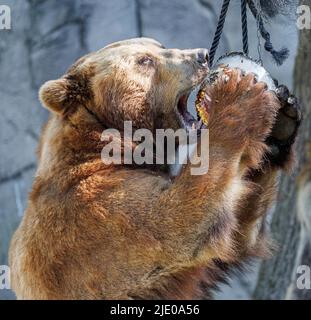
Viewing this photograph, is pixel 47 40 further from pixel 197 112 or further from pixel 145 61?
pixel 197 112

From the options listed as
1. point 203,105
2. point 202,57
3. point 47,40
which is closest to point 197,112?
point 203,105

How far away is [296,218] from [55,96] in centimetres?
297

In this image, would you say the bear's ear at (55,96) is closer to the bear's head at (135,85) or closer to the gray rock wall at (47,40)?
the bear's head at (135,85)

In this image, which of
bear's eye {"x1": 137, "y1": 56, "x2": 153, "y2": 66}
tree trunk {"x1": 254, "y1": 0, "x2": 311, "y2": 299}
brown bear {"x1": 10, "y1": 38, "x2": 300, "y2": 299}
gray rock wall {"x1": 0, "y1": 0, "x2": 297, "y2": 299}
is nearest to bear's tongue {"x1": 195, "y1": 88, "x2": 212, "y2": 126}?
brown bear {"x1": 10, "y1": 38, "x2": 300, "y2": 299}

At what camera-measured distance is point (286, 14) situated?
3.88 m

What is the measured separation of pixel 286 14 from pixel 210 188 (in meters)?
1.28

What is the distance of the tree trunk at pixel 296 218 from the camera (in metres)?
5.70

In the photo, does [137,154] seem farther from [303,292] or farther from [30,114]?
[30,114]

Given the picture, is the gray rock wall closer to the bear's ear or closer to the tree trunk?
the tree trunk

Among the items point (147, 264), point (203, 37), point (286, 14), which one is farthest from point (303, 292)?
point (203, 37)

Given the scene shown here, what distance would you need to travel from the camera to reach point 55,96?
3.50 meters

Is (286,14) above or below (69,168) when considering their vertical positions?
above

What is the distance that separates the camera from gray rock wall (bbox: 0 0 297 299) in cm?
845

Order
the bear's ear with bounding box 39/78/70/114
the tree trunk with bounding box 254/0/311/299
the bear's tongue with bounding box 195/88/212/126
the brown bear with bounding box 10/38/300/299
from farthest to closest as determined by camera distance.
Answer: the tree trunk with bounding box 254/0/311/299 → the bear's ear with bounding box 39/78/70/114 → the bear's tongue with bounding box 195/88/212/126 → the brown bear with bounding box 10/38/300/299
